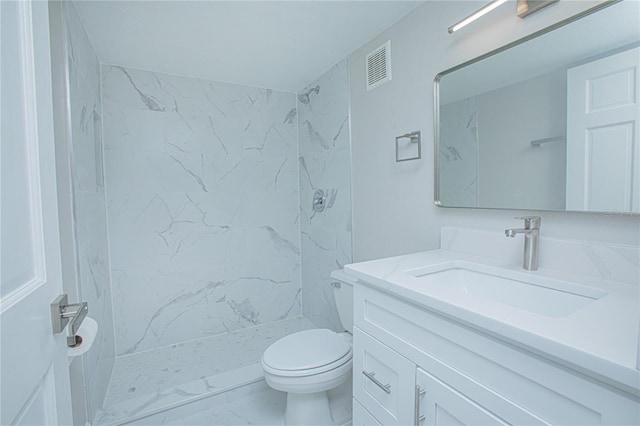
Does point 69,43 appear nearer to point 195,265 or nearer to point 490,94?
point 195,265

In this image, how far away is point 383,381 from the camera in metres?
0.98

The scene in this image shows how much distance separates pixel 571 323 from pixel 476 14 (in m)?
1.12

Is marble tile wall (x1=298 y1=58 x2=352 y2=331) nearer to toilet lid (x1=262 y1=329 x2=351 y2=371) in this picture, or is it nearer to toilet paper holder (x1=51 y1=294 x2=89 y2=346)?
toilet lid (x1=262 y1=329 x2=351 y2=371)

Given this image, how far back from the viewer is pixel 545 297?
0.90 meters

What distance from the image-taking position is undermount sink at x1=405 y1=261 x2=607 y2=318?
0.84 m

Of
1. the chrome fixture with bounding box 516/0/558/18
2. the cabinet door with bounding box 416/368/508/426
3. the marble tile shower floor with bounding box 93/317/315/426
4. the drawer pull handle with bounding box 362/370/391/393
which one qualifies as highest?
the chrome fixture with bounding box 516/0/558/18

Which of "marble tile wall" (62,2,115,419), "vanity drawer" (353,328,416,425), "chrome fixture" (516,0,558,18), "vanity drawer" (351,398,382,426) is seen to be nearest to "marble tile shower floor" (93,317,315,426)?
"marble tile wall" (62,2,115,419)

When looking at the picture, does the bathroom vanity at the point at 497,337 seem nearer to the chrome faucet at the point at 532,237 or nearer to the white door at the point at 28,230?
the chrome faucet at the point at 532,237

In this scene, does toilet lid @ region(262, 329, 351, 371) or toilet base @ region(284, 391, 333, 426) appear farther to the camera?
toilet base @ region(284, 391, 333, 426)

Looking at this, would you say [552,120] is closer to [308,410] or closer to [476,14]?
[476,14]

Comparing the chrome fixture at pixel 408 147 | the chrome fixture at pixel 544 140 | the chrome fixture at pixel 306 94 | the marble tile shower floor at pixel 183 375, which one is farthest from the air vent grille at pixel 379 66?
the marble tile shower floor at pixel 183 375

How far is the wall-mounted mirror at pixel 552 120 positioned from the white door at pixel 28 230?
1.37m

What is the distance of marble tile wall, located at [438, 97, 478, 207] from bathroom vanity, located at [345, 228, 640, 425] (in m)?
0.17

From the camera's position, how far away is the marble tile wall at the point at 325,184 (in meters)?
2.09
